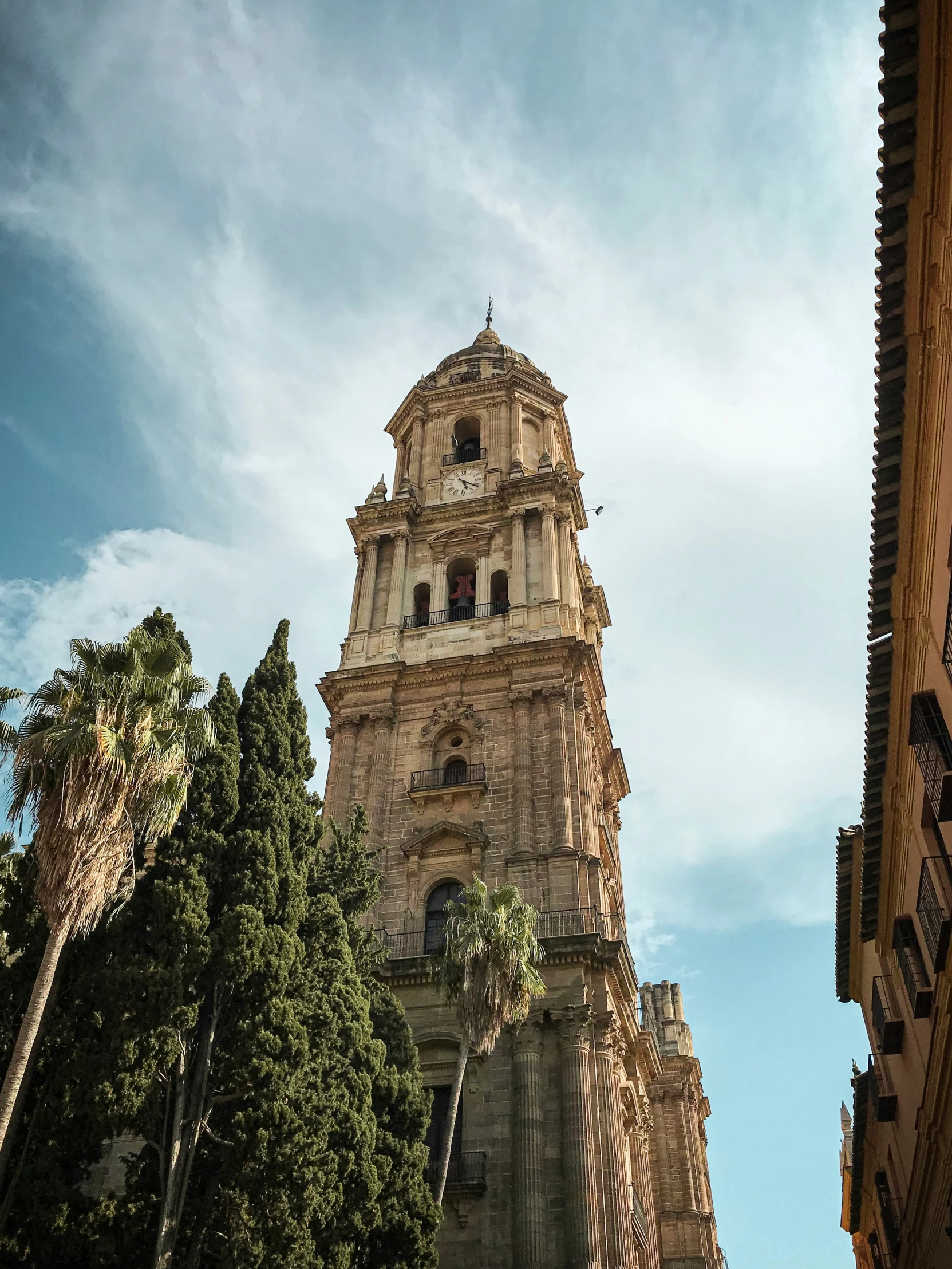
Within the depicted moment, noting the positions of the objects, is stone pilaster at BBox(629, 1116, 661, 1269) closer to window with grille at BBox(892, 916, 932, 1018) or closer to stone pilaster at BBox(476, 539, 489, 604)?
window with grille at BBox(892, 916, 932, 1018)

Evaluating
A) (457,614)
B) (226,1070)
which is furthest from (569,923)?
(457,614)

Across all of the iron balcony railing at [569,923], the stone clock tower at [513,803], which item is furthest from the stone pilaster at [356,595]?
the iron balcony railing at [569,923]

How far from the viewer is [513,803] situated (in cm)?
3022

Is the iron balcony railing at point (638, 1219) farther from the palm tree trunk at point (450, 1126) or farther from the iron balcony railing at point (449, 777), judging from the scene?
the iron balcony railing at point (449, 777)

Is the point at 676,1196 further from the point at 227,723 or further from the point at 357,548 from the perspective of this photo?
the point at 227,723

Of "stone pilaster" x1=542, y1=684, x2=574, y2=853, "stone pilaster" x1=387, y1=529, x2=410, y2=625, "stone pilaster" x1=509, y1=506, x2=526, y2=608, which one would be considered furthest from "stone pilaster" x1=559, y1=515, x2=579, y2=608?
"stone pilaster" x1=387, y1=529, x2=410, y2=625

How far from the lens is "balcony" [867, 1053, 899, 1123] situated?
2180cm

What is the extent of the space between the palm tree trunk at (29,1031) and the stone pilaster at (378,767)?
16440mm

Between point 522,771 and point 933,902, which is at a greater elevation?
point 522,771

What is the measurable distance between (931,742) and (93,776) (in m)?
11.4

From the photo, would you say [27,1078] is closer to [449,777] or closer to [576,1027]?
[576,1027]

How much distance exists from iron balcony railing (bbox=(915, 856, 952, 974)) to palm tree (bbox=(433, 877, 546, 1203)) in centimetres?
775

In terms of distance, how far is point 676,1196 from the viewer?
40.4 meters

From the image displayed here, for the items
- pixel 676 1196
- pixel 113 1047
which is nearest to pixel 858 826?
pixel 113 1047
